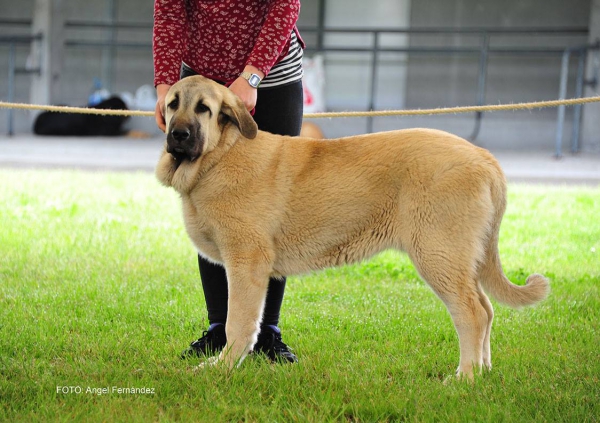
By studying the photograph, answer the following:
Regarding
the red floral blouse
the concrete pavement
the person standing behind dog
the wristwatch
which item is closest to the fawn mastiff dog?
the wristwatch

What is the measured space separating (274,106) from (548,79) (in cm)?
1323

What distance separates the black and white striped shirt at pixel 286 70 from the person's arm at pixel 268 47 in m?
0.16

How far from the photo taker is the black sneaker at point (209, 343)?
3668 mm

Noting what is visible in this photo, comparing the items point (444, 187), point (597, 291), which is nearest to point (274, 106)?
point (444, 187)

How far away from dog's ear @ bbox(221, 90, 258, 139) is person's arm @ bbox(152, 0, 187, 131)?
0.46m

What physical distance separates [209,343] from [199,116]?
119 cm

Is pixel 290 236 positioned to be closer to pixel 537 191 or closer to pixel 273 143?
pixel 273 143

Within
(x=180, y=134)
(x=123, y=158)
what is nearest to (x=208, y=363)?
(x=180, y=134)

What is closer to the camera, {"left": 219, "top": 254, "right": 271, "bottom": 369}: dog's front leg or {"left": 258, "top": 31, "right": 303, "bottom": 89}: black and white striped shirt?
{"left": 219, "top": 254, "right": 271, "bottom": 369}: dog's front leg

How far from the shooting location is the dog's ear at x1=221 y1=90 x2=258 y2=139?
339cm

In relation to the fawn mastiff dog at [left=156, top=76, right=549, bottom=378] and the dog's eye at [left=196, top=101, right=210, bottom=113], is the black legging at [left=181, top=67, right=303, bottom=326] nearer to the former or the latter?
the fawn mastiff dog at [left=156, top=76, right=549, bottom=378]

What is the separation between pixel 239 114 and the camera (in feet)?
11.1

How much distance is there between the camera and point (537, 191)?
9.42 metres

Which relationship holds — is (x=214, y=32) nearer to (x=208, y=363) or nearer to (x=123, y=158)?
(x=208, y=363)
